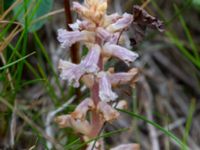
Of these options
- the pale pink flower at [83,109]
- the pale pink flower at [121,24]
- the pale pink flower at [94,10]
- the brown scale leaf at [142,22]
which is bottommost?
the pale pink flower at [83,109]

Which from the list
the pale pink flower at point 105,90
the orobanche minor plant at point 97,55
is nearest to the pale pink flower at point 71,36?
the orobanche minor plant at point 97,55

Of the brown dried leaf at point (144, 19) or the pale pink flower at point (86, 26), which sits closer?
the pale pink flower at point (86, 26)

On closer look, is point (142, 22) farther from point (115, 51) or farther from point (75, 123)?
point (75, 123)

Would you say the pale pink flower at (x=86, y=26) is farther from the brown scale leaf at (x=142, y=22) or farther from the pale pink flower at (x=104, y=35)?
the brown scale leaf at (x=142, y=22)

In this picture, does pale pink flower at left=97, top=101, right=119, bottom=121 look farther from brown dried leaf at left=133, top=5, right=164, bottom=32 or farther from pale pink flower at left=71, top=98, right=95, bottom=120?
brown dried leaf at left=133, top=5, right=164, bottom=32

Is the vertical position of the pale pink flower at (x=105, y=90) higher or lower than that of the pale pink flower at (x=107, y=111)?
higher

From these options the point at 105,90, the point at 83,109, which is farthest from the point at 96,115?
the point at 105,90
